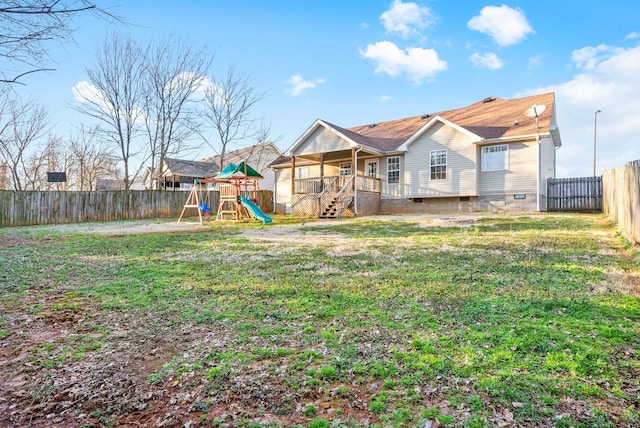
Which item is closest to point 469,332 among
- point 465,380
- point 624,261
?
point 465,380

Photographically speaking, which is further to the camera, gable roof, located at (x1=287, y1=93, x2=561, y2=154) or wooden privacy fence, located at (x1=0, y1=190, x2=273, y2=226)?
gable roof, located at (x1=287, y1=93, x2=561, y2=154)

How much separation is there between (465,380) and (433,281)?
221 cm

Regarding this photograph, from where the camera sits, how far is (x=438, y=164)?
16.0m

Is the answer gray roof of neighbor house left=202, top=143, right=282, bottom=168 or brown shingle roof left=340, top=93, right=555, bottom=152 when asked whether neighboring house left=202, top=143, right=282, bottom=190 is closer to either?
gray roof of neighbor house left=202, top=143, right=282, bottom=168

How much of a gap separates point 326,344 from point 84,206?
17.8 metres

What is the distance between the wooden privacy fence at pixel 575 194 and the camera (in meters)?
14.9

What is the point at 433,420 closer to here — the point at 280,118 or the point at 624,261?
the point at 624,261

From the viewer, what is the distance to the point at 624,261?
501 centimetres

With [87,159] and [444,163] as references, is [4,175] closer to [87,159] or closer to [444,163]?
[87,159]

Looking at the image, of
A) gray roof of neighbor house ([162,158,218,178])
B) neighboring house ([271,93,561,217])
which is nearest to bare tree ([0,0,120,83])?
neighboring house ([271,93,561,217])

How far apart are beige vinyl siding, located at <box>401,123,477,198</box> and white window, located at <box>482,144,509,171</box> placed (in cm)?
55

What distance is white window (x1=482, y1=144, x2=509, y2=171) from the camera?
14789mm

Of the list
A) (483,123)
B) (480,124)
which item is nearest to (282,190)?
(480,124)

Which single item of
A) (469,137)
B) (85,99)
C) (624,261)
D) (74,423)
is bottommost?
(74,423)
